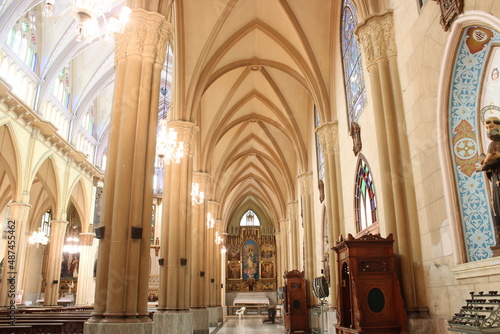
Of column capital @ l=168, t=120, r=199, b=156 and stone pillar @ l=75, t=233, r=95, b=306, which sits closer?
column capital @ l=168, t=120, r=199, b=156

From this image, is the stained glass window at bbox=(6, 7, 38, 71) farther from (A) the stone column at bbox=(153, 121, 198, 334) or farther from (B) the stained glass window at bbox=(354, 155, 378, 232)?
(B) the stained glass window at bbox=(354, 155, 378, 232)

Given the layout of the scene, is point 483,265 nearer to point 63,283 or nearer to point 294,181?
point 294,181

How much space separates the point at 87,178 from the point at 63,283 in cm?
1053

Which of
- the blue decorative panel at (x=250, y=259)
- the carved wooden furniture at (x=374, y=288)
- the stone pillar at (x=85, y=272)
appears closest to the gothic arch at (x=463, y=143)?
the carved wooden furniture at (x=374, y=288)

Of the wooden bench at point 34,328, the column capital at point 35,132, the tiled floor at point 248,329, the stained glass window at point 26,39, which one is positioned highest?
the stained glass window at point 26,39

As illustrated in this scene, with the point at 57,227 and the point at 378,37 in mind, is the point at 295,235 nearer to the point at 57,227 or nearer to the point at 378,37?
the point at 57,227

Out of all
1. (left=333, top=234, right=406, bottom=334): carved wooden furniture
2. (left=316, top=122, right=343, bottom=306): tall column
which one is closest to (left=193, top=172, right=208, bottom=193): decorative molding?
(left=316, top=122, right=343, bottom=306): tall column

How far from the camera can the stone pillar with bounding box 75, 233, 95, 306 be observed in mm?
24969

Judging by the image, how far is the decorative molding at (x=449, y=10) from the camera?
18.6 feet

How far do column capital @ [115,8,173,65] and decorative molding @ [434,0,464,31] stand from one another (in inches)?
202

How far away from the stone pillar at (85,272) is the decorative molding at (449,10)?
2445 centimetres

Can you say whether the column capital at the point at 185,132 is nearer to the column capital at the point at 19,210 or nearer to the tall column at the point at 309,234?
the tall column at the point at 309,234

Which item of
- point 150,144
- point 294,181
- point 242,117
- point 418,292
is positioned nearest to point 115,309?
point 150,144

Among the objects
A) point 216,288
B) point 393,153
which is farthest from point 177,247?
point 216,288
